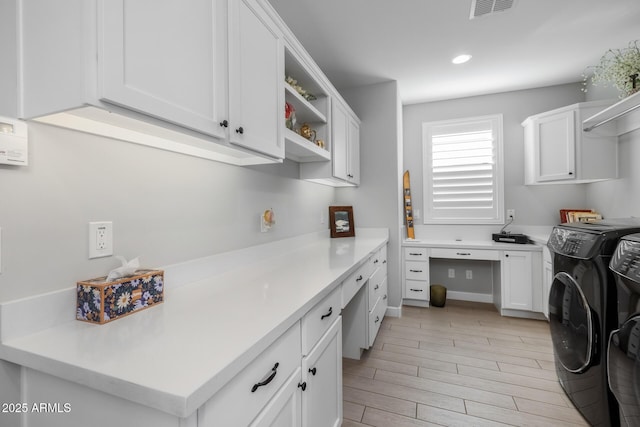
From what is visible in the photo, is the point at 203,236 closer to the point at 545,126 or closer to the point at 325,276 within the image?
the point at 325,276

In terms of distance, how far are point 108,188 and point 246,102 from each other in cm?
63

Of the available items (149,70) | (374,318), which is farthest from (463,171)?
(149,70)

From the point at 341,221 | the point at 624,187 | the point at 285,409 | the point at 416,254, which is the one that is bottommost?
the point at 285,409

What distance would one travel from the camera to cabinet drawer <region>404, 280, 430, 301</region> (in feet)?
11.3

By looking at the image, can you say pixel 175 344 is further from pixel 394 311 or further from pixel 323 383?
pixel 394 311

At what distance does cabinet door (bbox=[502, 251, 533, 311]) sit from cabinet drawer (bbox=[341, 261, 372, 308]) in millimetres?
1920

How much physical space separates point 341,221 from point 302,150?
1358mm

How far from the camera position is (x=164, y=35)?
89 cm

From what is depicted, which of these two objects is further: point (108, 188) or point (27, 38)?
point (108, 188)

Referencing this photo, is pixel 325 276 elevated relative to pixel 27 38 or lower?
lower

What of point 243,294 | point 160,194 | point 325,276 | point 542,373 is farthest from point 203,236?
point 542,373

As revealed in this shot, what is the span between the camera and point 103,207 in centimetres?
101

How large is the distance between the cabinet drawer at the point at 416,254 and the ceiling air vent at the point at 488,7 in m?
2.32

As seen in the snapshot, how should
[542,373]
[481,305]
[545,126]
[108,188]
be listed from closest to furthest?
[108,188] → [542,373] → [545,126] → [481,305]
